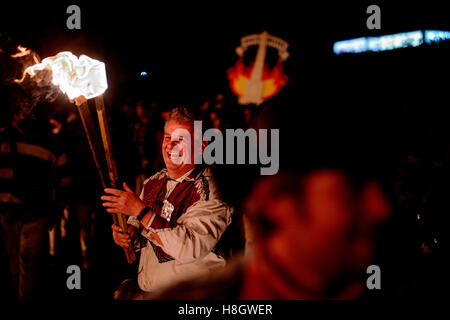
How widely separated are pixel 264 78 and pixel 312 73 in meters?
14.6

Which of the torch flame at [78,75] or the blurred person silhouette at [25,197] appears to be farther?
the blurred person silhouette at [25,197]

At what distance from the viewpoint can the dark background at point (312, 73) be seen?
62.6 inches

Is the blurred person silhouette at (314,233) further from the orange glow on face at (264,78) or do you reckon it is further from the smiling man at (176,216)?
the orange glow on face at (264,78)

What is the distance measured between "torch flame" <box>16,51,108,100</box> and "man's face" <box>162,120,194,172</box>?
25.3 inches

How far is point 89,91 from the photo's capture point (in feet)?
9.73

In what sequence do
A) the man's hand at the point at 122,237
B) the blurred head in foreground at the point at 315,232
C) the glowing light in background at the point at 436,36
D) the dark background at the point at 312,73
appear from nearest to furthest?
the blurred head in foreground at the point at 315,232 < the dark background at the point at 312,73 < the man's hand at the point at 122,237 < the glowing light in background at the point at 436,36

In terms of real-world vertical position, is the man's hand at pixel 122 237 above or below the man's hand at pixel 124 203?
below

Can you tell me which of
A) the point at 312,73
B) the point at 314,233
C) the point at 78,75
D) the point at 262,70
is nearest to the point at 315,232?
the point at 314,233

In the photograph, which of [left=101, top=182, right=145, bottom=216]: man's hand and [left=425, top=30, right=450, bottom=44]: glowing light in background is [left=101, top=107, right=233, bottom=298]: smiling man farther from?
[left=425, top=30, right=450, bottom=44]: glowing light in background

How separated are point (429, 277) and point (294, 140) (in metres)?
2.12

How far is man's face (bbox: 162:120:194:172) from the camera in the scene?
3359 mm

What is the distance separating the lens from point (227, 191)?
3.30 m

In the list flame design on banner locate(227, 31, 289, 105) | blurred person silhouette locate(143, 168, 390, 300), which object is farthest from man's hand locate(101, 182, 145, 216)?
flame design on banner locate(227, 31, 289, 105)

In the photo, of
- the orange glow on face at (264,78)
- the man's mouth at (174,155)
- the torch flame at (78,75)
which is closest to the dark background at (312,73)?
the man's mouth at (174,155)
